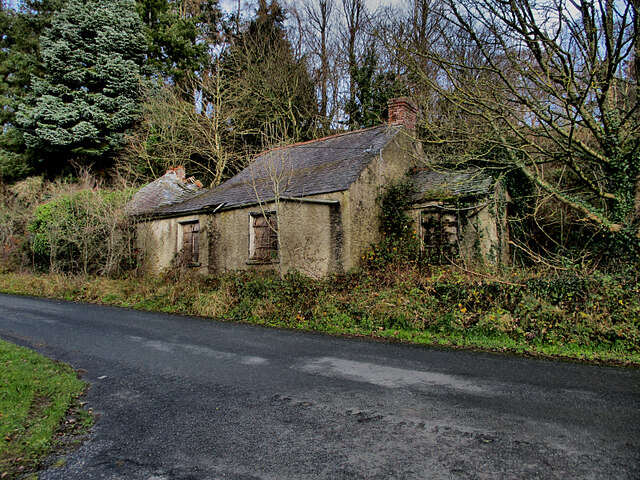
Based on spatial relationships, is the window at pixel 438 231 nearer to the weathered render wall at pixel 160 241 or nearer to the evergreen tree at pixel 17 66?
the weathered render wall at pixel 160 241

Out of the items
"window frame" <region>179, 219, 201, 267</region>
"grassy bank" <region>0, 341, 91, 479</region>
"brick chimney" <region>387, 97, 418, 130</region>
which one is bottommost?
"grassy bank" <region>0, 341, 91, 479</region>

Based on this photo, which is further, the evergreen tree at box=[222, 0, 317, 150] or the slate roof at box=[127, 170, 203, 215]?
the evergreen tree at box=[222, 0, 317, 150]

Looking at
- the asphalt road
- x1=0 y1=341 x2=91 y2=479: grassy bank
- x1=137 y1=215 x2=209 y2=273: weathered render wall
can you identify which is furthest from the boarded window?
x1=0 y1=341 x2=91 y2=479: grassy bank

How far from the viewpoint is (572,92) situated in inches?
339

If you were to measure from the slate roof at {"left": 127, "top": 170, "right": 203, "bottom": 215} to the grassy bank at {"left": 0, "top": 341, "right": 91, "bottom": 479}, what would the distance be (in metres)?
14.3

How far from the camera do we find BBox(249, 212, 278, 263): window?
50.5 feet

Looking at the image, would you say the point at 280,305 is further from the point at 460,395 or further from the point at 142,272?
the point at 142,272

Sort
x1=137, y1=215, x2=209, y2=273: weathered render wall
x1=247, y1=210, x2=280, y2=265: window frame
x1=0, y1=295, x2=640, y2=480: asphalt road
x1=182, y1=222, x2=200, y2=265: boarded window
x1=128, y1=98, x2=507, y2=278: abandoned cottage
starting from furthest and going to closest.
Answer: x1=137, y1=215, x2=209, y2=273: weathered render wall → x1=182, y1=222, x2=200, y2=265: boarded window → x1=247, y1=210, x2=280, y2=265: window frame → x1=128, y1=98, x2=507, y2=278: abandoned cottage → x1=0, y1=295, x2=640, y2=480: asphalt road

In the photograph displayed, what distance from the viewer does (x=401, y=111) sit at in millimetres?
17703

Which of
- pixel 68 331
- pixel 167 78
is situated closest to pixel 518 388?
pixel 68 331

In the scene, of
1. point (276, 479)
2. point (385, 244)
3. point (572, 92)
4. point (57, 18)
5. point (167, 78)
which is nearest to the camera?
point (276, 479)

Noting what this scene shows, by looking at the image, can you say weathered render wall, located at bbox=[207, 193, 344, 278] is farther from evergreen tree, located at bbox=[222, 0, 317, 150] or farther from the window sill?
evergreen tree, located at bbox=[222, 0, 317, 150]

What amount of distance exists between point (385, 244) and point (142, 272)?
10.2 metres

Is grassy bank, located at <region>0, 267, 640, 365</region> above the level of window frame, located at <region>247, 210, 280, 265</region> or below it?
below
